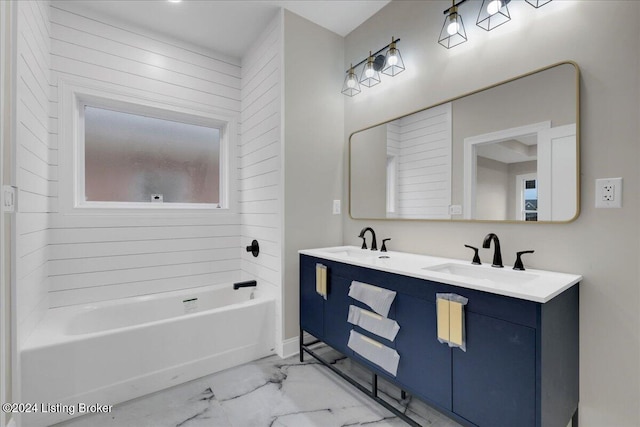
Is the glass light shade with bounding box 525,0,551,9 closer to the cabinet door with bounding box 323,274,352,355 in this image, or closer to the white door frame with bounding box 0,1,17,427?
the cabinet door with bounding box 323,274,352,355

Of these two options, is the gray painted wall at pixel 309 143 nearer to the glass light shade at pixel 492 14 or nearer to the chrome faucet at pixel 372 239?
the chrome faucet at pixel 372 239

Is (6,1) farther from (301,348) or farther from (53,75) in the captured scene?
(301,348)

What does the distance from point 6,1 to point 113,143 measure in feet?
4.05

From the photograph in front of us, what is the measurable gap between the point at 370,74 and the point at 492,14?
0.90 m

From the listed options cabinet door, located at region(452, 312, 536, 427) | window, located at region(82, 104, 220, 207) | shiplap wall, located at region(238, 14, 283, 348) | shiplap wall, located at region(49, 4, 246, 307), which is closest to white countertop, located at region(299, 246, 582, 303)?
cabinet door, located at region(452, 312, 536, 427)

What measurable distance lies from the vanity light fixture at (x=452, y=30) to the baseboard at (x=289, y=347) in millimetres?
2430

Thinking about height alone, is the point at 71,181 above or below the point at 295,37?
below

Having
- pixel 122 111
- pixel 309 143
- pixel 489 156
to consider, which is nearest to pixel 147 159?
pixel 122 111

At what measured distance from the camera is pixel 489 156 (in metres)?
1.69

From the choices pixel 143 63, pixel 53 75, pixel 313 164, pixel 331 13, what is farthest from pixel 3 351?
pixel 331 13

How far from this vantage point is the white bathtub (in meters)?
1.62

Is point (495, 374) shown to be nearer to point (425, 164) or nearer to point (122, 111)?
point (425, 164)

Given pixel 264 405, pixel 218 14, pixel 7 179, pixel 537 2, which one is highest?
pixel 218 14

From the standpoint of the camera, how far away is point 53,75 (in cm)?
219
